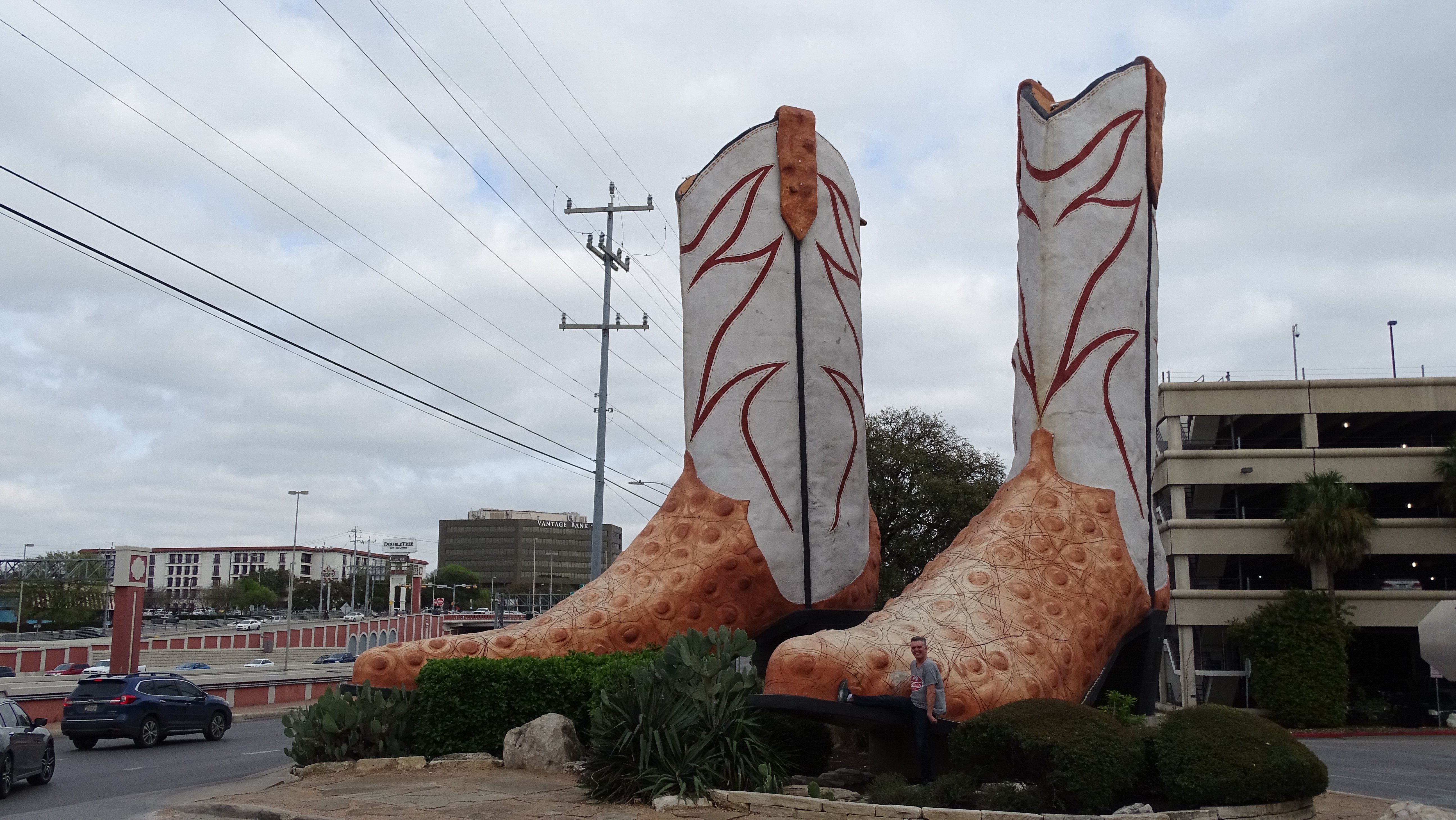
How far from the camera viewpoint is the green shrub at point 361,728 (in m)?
10.0

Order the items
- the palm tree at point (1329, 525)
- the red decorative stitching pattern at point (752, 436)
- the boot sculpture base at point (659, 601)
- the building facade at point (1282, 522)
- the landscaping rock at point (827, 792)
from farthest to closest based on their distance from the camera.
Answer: the building facade at point (1282, 522) → the palm tree at point (1329, 525) → the red decorative stitching pattern at point (752, 436) → the boot sculpture base at point (659, 601) → the landscaping rock at point (827, 792)

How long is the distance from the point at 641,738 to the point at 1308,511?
2998 centimetres

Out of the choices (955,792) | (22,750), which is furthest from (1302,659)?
(22,750)

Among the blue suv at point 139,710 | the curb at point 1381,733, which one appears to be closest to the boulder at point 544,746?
the blue suv at point 139,710

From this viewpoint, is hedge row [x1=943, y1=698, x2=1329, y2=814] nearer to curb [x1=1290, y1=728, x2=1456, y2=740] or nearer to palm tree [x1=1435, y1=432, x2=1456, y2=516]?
curb [x1=1290, y1=728, x2=1456, y2=740]

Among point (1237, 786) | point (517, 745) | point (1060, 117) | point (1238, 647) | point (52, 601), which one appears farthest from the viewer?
point (52, 601)

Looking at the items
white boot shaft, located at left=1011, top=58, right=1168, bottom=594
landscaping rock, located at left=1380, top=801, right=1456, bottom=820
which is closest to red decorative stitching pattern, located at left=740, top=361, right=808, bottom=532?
white boot shaft, located at left=1011, top=58, right=1168, bottom=594

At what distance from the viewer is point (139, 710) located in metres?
18.1

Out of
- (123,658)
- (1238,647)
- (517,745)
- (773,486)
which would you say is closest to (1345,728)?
(1238,647)

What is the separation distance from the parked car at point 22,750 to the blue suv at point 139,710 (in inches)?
202

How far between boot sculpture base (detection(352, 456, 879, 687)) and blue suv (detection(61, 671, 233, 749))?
31.8ft

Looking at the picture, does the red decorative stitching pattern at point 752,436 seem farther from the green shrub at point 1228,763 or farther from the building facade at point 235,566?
the building facade at point 235,566

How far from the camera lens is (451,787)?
→ 28.5 feet

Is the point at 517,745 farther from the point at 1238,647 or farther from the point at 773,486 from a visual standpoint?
the point at 1238,647
